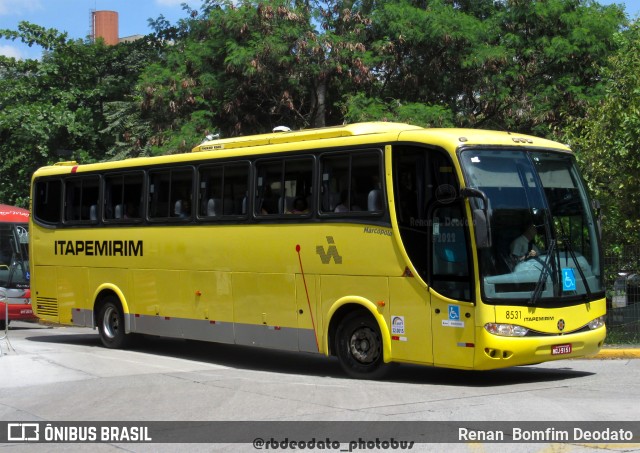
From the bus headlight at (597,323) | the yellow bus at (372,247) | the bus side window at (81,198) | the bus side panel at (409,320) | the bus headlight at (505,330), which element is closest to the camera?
the bus headlight at (505,330)

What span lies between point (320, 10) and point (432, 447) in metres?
19.8

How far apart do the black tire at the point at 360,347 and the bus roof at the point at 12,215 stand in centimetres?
1731

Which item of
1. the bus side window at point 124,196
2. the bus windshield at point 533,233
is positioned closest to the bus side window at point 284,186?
the bus windshield at point 533,233

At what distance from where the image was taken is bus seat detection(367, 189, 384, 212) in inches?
507

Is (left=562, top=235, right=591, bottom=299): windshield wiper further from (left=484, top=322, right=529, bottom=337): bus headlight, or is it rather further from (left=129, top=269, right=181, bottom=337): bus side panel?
(left=129, top=269, right=181, bottom=337): bus side panel

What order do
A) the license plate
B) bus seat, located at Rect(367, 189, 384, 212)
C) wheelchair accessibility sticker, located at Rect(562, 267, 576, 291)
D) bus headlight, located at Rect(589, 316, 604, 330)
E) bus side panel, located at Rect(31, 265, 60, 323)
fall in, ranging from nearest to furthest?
the license plate
wheelchair accessibility sticker, located at Rect(562, 267, 576, 291)
bus headlight, located at Rect(589, 316, 604, 330)
bus seat, located at Rect(367, 189, 384, 212)
bus side panel, located at Rect(31, 265, 60, 323)

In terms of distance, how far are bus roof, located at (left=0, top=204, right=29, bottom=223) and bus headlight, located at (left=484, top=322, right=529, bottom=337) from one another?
20.0 m

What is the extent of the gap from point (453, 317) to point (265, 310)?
3.91m

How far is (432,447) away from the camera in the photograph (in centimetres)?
826

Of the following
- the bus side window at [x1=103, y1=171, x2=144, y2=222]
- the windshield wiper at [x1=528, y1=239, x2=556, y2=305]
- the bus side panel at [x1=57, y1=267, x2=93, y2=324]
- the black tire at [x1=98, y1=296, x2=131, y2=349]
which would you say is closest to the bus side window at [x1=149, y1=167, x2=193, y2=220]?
the bus side window at [x1=103, y1=171, x2=144, y2=222]

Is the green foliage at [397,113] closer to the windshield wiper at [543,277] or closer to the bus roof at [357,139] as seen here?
the bus roof at [357,139]

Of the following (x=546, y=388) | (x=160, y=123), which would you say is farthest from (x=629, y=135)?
(x=160, y=123)

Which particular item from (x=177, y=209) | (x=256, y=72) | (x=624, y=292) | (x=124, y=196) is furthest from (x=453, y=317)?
(x=256, y=72)

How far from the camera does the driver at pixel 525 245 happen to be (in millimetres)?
11844
